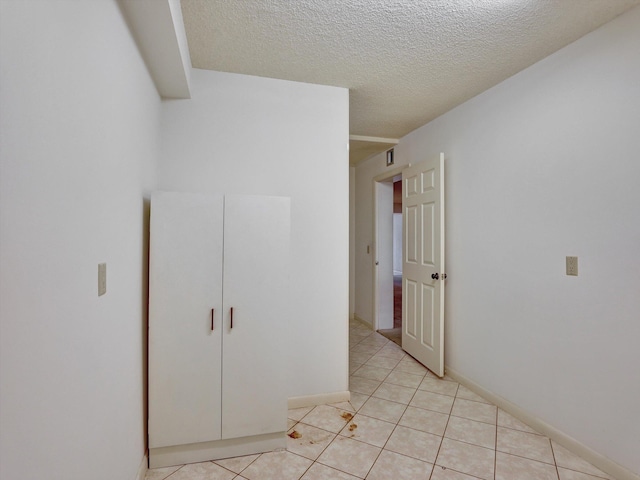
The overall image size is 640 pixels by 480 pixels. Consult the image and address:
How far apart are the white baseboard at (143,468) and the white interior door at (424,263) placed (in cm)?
239

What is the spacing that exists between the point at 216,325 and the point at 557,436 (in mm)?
2268

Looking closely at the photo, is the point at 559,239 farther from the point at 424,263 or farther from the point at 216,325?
the point at 216,325

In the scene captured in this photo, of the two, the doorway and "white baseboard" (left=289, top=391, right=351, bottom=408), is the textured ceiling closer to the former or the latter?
the doorway

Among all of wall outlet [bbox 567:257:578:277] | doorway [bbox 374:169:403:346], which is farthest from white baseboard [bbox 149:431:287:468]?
doorway [bbox 374:169:403:346]

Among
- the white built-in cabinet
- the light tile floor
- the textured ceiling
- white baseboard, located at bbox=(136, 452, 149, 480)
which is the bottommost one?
the light tile floor

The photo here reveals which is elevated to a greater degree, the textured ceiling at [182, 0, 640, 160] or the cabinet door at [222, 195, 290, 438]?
the textured ceiling at [182, 0, 640, 160]

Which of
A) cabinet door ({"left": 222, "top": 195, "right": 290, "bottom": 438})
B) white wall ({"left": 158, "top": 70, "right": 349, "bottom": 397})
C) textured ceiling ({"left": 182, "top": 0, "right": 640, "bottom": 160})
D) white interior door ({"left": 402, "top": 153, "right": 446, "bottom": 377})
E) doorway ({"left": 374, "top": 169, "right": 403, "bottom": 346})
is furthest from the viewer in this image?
doorway ({"left": 374, "top": 169, "right": 403, "bottom": 346})

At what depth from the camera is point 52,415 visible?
0.86m

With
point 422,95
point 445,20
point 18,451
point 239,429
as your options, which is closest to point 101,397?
point 18,451

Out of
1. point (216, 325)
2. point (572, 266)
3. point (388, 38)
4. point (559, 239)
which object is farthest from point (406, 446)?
point (388, 38)

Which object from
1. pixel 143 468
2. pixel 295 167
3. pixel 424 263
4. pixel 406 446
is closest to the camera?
pixel 143 468

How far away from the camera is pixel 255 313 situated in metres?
1.95

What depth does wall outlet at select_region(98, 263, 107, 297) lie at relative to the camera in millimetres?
1186

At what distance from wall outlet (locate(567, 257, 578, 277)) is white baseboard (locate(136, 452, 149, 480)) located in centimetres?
272
